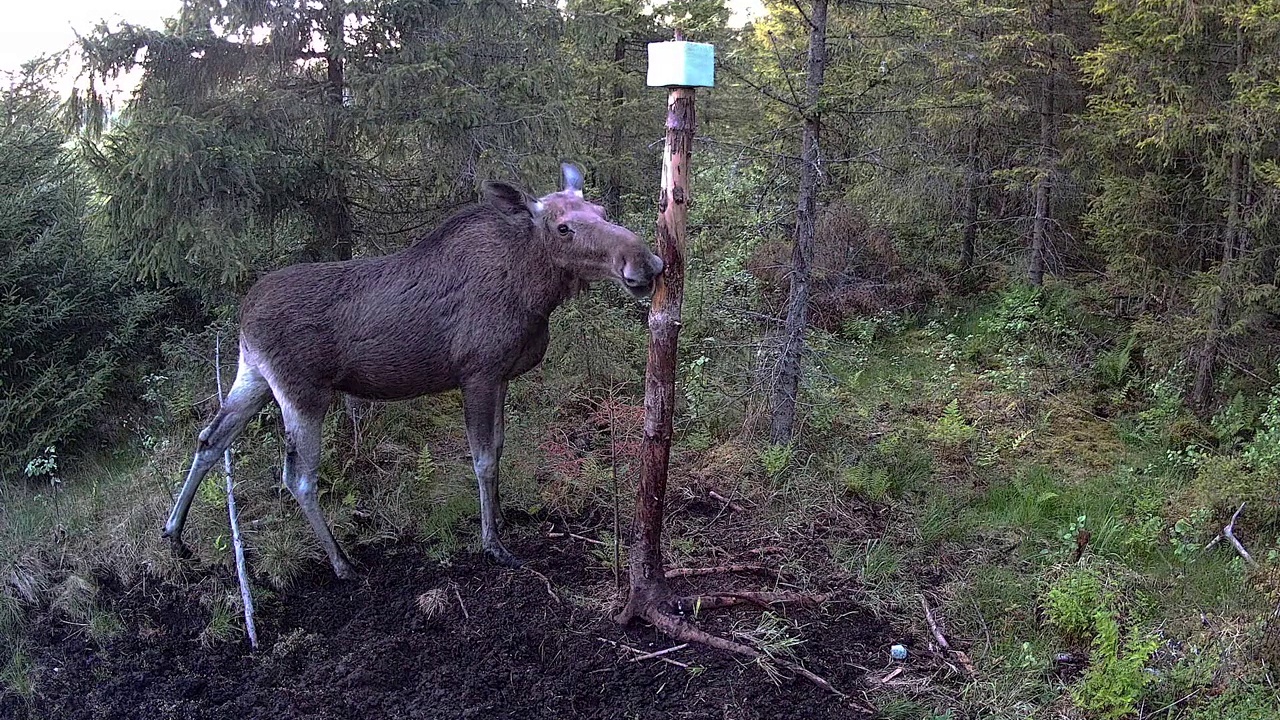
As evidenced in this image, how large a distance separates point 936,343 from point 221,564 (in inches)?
308

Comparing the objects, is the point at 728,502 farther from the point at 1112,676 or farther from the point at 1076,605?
the point at 1112,676

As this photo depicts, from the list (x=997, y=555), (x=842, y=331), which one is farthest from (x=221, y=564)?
(x=842, y=331)

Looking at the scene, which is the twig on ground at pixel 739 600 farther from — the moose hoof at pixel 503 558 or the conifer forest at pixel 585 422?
the moose hoof at pixel 503 558

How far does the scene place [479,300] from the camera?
16.3 feet

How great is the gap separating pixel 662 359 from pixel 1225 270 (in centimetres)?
553

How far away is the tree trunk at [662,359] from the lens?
4039 millimetres

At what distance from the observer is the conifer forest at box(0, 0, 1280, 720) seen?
14.3ft

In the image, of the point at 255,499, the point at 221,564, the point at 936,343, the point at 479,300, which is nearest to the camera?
the point at 479,300

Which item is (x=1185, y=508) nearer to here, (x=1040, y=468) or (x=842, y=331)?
(x=1040, y=468)

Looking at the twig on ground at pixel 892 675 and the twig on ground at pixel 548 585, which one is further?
the twig on ground at pixel 548 585

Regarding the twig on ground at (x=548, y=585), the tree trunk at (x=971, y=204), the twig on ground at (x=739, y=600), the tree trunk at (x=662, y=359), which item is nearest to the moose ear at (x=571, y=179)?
the tree trunk at (x=662, y=359)

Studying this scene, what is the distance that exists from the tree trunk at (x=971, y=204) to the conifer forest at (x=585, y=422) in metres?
1.68

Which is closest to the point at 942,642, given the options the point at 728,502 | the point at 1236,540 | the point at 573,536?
the point at 728,502

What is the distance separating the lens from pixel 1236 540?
5.03m
